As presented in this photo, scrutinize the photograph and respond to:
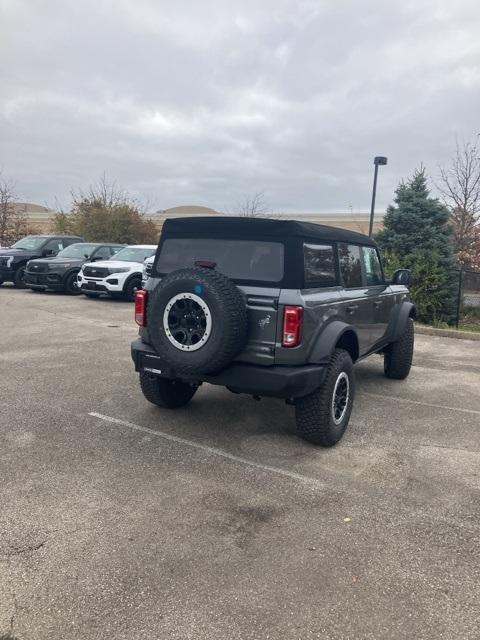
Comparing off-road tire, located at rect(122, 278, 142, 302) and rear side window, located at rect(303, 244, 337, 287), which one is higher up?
rear side window, located at rect(303, 244, 337, 287)

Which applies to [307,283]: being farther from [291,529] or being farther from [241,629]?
[241,629]

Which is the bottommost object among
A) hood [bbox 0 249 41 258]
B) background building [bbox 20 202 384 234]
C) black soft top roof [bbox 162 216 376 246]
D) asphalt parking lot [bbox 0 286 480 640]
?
asphalt parking lot [bbox 0 286 480 640]

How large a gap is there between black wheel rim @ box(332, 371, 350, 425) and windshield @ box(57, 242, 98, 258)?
13.1m

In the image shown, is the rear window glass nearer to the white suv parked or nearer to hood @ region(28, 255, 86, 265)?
the white suv parked

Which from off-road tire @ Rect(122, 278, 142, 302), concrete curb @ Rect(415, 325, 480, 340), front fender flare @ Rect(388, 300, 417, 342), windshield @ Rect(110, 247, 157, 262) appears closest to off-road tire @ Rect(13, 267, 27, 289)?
windshield @ Rect(110, 247, 157, 262)

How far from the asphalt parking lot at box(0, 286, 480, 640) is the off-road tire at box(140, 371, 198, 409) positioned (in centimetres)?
12

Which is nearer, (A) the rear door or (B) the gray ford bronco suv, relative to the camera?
(B) the gray ford bronco suv

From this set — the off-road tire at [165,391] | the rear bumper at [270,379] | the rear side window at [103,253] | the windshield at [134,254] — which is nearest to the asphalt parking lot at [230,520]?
the off-road tire at [165,391]

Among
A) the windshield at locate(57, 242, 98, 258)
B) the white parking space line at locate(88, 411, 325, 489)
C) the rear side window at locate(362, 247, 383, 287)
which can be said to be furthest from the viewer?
the windshield at locate(57, 242, 98, 258)

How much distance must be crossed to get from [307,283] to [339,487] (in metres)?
1.61

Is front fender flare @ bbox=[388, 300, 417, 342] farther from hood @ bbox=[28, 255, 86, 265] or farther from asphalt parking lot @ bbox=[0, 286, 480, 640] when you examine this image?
hood @ bbox=[28, 255, 86, 265]

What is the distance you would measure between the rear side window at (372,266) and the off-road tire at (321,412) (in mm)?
1680

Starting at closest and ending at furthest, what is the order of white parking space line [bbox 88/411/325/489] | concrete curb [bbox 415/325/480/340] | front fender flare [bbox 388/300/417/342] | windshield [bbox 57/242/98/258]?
white parking space line [bbox 88/411/325/489] → front fender flare [bbox 388/300/417/342] → concrete curb [bbox 415/325/480/340] → windshield [bbox 57/242/98/258]

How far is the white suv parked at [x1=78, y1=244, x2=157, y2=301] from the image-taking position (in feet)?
45.4
